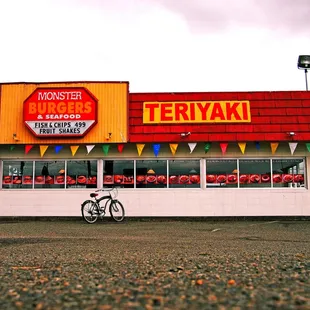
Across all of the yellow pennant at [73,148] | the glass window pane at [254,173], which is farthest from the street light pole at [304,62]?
the yellow pennant at [73,148]

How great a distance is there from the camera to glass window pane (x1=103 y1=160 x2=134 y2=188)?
47.8 ft

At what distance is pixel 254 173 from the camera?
47.4ft

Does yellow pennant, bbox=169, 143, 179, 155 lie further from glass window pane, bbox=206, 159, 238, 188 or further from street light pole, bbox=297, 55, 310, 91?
street light pole, bbox=297, 55, 310, 91

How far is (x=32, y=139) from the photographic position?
14352mm

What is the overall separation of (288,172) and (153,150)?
4.96m

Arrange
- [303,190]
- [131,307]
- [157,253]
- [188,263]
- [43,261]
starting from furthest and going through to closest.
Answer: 1. [303,190]
2. [157,253]
3. [43,261]
4. [188,263]
5. [131,307]

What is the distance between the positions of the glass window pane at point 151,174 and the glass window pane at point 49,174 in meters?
2.83

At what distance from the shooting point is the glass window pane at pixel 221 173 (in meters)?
14.4

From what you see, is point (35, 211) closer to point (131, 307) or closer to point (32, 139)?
point (32, 139)

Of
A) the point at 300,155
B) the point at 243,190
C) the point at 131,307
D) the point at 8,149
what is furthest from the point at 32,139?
the point at 131,307

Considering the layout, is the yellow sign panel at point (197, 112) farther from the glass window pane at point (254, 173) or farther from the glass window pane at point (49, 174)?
the glass window pane at point (49, 174)

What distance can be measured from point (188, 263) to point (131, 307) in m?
Result: 2.06

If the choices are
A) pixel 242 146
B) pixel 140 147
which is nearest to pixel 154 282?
pixel 140 147

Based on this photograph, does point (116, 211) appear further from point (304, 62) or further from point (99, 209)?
point (304, 62)
